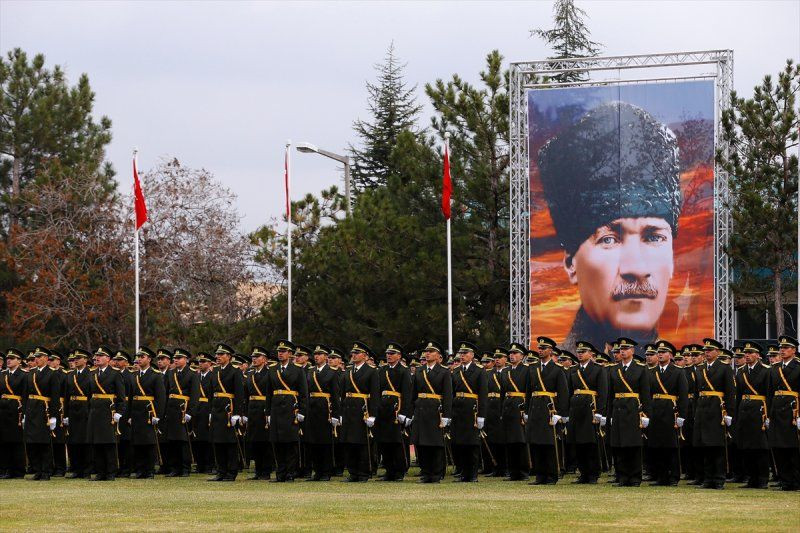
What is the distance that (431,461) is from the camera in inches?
674

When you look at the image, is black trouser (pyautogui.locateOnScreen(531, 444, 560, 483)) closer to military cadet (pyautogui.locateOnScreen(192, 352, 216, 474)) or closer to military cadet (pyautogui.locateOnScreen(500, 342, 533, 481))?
military cadet (pyautogui.locateOnScreen(500, 342, 533, 481))

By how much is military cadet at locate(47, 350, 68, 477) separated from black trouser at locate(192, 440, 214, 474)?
1819mm

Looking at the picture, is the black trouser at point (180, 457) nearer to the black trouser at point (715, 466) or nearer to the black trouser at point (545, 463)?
the black trouser at point (545, 463)

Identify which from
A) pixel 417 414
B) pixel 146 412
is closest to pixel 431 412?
pixel 417 414

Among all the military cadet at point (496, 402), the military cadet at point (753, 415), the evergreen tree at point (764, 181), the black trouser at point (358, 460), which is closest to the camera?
the military cadet at point (753, 415)

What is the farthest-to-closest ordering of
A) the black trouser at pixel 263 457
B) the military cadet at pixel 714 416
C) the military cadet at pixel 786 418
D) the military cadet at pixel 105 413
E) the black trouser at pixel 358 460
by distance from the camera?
the military cadet at pixel 105 413 → the black trouser at pixel 263 457 → the black trouser at pixel 358 460 → the military cadet at pixel 714 416 → the military cadet at pixel 786 418

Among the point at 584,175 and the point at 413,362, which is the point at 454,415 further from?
the point at 584,175

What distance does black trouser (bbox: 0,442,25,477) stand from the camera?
19203 millimetres

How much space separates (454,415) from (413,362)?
214cm

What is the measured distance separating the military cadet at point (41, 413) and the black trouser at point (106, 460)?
0.72 m

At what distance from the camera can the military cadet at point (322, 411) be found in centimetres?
1775

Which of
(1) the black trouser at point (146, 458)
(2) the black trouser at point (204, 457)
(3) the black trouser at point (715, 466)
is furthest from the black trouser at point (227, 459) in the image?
(3) the black trouser at point (715, 466)

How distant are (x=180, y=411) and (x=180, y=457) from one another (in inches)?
30.1

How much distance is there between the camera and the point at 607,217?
90.5ft
